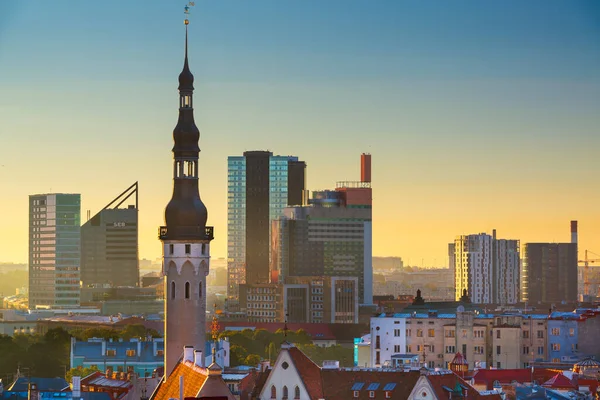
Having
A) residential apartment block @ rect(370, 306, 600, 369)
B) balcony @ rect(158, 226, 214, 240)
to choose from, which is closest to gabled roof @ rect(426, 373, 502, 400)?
balcony @ rect(158, 226, 214, 240)

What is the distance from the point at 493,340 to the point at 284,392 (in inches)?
2885

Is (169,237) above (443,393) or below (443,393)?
above

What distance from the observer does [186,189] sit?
4444 inches

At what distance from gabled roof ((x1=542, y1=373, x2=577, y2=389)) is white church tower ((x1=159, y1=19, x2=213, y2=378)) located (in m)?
33.3

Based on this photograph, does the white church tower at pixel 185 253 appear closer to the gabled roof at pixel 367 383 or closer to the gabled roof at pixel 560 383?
the gabled roof at pixel 367 383

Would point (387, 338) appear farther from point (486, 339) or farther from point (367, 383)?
point (367, 383)

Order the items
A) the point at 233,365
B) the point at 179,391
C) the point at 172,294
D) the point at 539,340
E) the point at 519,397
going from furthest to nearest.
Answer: the point at 539,340 → the point at 233,365 → the point at 519,397 → the point at 172,294 → the point at 179,391

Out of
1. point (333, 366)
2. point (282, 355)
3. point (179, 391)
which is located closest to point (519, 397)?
point (333, 366)

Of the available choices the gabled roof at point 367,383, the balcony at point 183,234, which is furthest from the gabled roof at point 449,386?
the balcony at point 183,234


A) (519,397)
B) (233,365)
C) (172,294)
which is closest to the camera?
(172,294)

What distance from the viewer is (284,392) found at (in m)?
111

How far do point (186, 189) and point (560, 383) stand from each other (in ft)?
117

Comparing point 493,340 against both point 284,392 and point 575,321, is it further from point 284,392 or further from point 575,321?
point 284,392

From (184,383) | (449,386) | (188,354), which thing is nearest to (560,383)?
(449,386)
